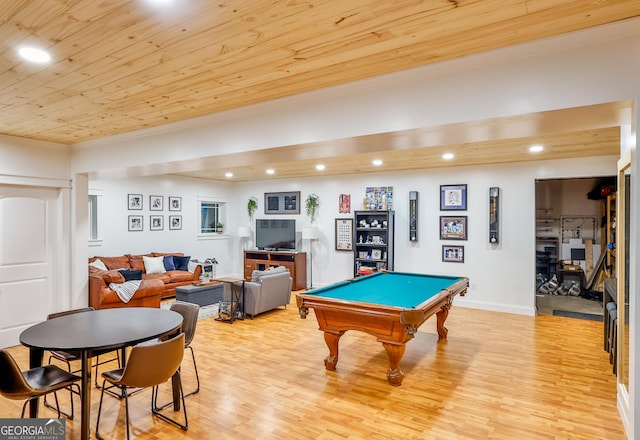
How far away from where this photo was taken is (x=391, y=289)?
4.38m

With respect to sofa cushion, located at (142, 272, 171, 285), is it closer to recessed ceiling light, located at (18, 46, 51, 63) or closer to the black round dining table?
the black round dining table

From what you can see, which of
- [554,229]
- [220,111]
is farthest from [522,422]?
[554,229]

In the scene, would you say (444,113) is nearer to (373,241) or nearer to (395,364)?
(395,364)

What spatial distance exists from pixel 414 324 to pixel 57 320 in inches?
115

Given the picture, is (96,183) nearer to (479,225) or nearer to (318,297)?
(318,297)

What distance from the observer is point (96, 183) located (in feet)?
23.7

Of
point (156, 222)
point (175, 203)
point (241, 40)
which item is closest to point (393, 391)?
point (241, 40)

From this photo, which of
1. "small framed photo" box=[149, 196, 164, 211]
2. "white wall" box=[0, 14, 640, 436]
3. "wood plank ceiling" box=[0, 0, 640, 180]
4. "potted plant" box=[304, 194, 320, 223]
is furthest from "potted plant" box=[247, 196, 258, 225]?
"wood plank ceiling" box=[0, 0, 640, 180]

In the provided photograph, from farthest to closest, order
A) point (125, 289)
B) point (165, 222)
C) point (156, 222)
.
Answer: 1. point (165, 222)
2. point (156, 222)
3. point (125, 289)

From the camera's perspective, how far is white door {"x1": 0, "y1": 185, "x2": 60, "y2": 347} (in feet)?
14.8

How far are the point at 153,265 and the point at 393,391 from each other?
230 inches

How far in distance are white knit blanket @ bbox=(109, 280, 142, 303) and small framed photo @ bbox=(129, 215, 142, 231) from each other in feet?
7.77

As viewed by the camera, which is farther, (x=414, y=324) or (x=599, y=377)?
(x=599, y=377)
